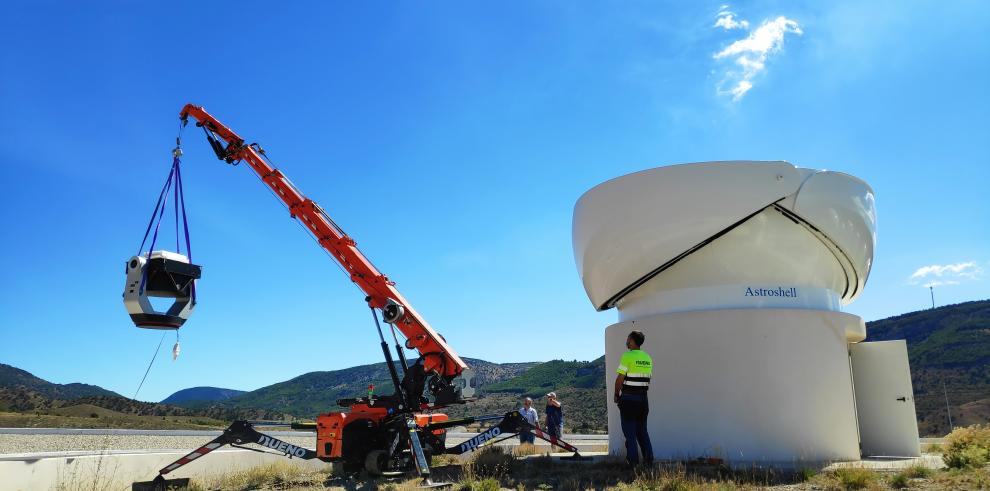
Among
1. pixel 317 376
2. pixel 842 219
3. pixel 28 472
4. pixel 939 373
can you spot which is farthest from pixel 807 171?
pixel 317 376

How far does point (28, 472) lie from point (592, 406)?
38.6 meters

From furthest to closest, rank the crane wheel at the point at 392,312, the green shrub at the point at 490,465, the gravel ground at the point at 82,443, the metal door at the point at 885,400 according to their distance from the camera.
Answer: the gravel ground at the point at 82,443 < the crane wheel at the point at 392,312 < the metal door at the point at 885,400 < the green shrub at the point at 490,465

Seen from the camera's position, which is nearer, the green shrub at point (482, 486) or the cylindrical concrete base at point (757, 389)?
the green shrub at point (482, 486)

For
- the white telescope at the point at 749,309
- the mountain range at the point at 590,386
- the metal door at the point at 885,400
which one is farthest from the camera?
the mountain range at the point at 590,386

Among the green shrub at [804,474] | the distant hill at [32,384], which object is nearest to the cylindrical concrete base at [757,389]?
the green shrub at [804,474]

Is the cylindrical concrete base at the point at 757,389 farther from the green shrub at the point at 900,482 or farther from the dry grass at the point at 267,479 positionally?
the dry grass at the point at 267,479

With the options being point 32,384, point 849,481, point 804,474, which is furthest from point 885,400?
point 32,384

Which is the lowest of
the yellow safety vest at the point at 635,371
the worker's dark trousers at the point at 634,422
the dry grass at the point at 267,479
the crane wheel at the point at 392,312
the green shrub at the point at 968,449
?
the dry grass at the point at 267,479

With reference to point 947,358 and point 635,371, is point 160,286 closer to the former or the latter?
point 635,371

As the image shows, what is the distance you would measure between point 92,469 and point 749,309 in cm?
881

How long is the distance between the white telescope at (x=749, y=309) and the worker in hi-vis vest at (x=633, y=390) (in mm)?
1683

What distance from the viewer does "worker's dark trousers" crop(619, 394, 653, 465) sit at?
25.6 feet

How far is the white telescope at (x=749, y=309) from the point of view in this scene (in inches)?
353

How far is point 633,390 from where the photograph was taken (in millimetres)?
7801
